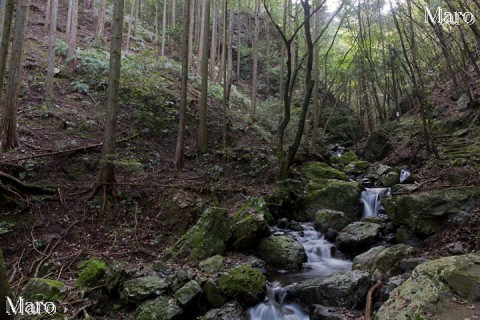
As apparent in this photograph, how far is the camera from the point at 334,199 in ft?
38.3

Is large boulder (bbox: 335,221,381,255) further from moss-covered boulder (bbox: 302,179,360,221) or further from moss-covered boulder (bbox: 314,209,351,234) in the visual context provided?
moss-covered boulder (bbox: 302,179,360,221)

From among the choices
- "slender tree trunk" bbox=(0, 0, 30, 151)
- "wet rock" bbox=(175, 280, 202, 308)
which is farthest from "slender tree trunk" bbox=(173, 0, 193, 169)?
"wet rock" bbox=(175, 280, 202, 308)

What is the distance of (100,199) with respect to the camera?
27.5ft

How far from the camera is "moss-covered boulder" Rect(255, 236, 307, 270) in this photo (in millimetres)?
8023

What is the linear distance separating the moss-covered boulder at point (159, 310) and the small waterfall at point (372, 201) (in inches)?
327

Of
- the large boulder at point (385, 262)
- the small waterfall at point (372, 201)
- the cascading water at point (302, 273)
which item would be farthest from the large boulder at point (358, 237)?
the small waterfall at point (372, 201)

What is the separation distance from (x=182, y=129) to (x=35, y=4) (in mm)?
20001

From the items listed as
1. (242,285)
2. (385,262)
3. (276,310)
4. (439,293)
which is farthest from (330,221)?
(439,293)

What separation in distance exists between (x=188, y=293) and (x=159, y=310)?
21.5 inches

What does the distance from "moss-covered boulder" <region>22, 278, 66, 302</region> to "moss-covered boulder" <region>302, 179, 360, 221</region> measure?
26.5 feet

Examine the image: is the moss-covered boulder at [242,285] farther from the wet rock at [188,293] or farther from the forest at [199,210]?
the wet rock at [188,293]

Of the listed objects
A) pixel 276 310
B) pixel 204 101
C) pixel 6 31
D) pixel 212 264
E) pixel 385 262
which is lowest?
pixel 276 310

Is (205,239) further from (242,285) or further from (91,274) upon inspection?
(91,274)

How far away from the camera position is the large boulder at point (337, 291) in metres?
5.81
